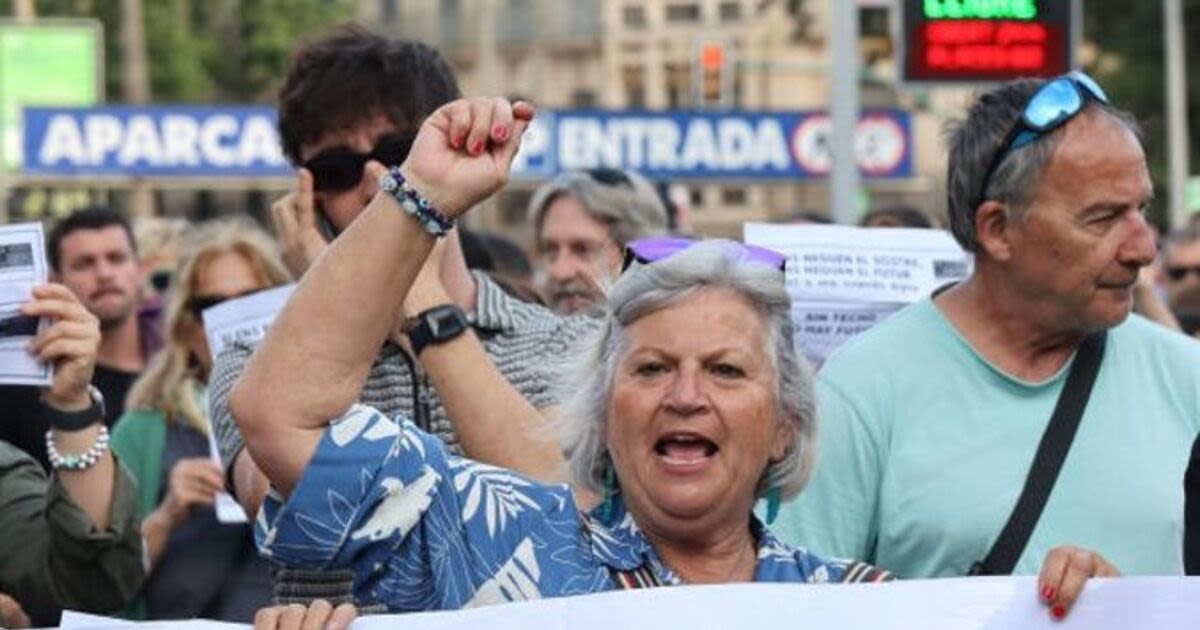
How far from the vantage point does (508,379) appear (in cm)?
531

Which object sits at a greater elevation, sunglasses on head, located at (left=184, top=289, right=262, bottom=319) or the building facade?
sunglasses on head, located at (left=184, top=289, right=262, bottom=319)

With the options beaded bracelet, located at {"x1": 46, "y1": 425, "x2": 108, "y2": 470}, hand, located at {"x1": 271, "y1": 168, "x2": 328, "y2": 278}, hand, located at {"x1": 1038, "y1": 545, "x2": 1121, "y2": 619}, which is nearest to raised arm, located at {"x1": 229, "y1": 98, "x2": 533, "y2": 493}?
hand, located at {"x1": 1038, "y1": 545, "x2": 1121, "y2": 619}

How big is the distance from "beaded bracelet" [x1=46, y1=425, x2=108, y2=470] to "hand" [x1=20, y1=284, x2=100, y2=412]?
0.24 metres

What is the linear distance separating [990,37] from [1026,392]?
21.5 ft

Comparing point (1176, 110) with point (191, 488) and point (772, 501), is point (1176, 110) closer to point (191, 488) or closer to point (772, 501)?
point (191, 488)

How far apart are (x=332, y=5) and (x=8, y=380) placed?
65.8 m

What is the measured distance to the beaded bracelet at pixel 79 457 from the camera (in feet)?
19.1

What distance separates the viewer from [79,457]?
230 inches

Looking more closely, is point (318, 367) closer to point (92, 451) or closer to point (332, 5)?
point (92, 451)

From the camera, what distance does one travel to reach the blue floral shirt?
4.11 m

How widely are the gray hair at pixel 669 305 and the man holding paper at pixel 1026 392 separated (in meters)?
0.72

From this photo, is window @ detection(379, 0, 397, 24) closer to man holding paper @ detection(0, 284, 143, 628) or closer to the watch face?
man holding paper @ detection(0, 284, 143, 628)

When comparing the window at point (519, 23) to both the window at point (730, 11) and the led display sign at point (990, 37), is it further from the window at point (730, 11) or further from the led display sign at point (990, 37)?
the led display sign at point (990, 37)

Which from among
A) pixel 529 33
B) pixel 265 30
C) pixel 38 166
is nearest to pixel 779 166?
pixel 38 166
